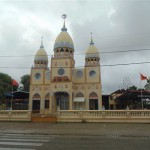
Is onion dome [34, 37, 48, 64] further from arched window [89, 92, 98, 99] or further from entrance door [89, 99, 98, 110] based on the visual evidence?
entrance door [89, 99, 98, 110]

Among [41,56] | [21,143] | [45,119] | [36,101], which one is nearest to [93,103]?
[36,101]

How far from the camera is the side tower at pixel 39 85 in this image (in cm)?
4619

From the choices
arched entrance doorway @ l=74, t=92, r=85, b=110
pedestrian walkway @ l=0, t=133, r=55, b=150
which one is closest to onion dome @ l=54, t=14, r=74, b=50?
arched entrance doorway @ l=74, t=92, r=85, b=110

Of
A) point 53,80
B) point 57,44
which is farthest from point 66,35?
point 53,80

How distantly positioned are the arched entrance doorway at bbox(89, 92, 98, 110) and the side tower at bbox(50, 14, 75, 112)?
14.5 ft

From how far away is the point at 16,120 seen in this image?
969 inches

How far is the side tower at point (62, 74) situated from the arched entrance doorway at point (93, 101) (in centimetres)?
442

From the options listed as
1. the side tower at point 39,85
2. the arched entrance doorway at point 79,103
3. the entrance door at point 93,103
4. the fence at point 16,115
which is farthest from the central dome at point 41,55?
the fence at point 16,115

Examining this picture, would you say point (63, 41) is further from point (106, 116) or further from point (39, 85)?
point (106, 116)

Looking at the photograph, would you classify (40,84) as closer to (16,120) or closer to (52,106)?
(52,106)

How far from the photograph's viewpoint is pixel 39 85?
47438 mm

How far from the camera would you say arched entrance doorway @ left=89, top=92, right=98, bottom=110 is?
146 feet

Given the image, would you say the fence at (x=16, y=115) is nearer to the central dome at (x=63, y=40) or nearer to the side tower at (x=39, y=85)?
the side tower at (x=39, y=85)

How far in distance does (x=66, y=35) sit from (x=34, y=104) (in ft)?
50.3
